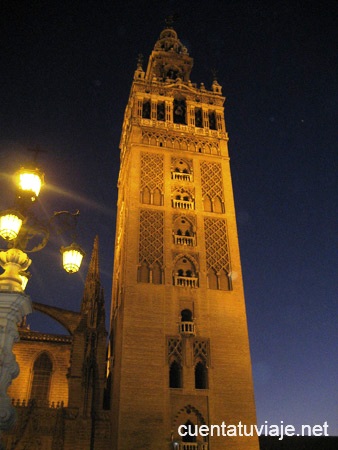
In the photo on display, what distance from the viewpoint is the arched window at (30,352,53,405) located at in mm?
26281

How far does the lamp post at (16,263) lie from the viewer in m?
7.84

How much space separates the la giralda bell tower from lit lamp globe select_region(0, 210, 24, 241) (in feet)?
46.4

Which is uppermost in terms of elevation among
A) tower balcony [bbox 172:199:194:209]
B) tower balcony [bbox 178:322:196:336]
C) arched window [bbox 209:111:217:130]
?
arched window [bbox 209:111:217:130]

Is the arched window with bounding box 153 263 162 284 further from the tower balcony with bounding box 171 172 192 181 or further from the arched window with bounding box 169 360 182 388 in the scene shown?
the tower balcony with bounding box 171 172 192 181

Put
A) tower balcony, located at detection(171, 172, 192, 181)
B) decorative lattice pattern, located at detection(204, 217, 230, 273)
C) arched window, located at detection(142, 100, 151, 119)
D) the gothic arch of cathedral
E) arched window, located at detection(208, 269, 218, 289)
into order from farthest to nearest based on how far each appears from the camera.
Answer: arched window, located at detection(142, 100, 151, 119), tower balcony, located at detection(171, 172, 192, 181), decorative lattice pattern, located at detection(204, 217, 230, 273), arched window, located at detection(208, 269, 218, 289), the gothic arch of cathedral

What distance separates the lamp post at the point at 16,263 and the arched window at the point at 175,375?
552 inches

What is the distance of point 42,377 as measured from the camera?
27.1 m

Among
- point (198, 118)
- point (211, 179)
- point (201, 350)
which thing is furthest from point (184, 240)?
point (198, 118)

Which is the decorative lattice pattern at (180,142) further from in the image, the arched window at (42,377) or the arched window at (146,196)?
the arched window at (42,377)

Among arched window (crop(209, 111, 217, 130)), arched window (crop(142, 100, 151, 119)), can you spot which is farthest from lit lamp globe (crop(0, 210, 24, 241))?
arched window (crop(209, 111, 217, 130))

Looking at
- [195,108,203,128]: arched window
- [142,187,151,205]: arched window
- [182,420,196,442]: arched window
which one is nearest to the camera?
[182,420,196,442]: arched window

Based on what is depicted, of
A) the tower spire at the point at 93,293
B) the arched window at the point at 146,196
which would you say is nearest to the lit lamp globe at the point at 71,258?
the tower spire at the point at 93,293

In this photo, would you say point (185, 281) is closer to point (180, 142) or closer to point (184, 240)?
point (184, 240)

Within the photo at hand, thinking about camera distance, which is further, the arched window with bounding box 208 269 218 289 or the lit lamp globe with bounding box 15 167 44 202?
the arched window with bounding box 208 269 218 289
